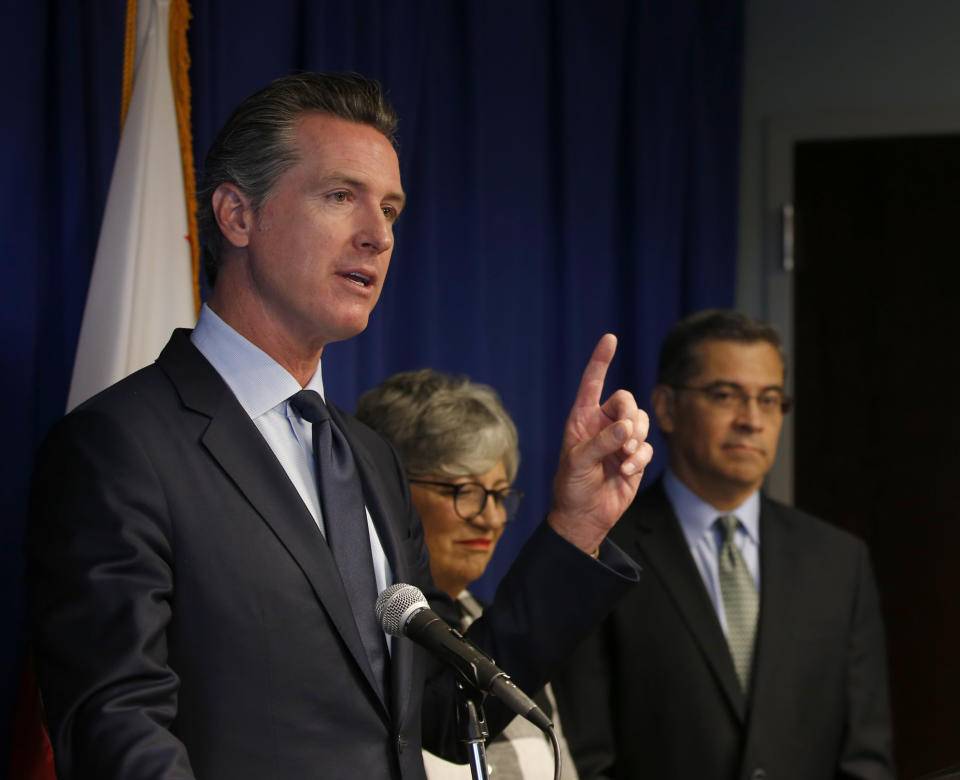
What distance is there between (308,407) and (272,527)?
192mm

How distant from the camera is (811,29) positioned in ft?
12.6

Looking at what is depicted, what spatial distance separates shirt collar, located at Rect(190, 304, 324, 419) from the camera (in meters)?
1.38

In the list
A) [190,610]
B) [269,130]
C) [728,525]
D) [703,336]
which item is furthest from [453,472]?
[190,610]

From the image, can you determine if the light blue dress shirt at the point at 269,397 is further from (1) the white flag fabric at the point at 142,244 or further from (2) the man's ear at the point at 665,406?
(2) the man's ear at the point at 665,406

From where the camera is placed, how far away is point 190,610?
1.21 meters

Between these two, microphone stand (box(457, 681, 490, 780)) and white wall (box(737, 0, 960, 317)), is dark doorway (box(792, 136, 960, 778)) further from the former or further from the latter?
microphone stand (box(457, 681, 490, 780))

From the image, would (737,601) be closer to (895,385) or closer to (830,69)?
(895,385)

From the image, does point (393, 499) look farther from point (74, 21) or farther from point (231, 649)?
point (74, 21)

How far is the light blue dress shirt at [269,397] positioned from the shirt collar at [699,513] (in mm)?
1288

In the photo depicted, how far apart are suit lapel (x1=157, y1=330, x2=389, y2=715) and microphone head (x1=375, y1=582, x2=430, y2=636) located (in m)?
0.09

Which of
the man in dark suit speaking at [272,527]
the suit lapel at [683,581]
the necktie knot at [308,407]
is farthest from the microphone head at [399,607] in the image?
the suit lapel at [683,581]

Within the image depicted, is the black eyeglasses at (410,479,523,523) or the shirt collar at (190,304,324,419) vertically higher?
the shirt collar at (190,304,324,419)

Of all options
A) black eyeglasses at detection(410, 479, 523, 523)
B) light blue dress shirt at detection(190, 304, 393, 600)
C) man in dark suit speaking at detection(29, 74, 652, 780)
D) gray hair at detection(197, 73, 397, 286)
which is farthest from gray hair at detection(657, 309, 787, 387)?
light blue dress shirt at detection(190, 304, 393, 600)

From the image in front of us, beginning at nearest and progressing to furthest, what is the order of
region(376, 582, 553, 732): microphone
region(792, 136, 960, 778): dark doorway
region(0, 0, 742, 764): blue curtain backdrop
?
1. region(376, 582, 553, 732): microphone
2. region(0, 0, 742, 764): blue curtain backdrop
3. region(792, 136, 960, 778): dark doorway
